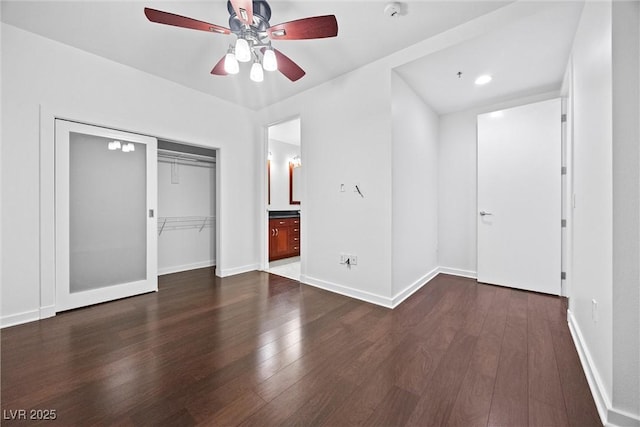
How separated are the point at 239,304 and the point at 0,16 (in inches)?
135

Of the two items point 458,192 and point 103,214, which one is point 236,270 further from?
point 458,192

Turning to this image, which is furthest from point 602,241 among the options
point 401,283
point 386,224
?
point 401,283

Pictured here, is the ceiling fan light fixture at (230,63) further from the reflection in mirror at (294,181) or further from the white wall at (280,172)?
the reflection in mirror at (294,181)

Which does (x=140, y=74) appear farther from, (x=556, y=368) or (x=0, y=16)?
(x=556, y=368)

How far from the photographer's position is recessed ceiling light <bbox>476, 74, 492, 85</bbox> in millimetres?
2869

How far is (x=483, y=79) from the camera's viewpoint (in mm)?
2934

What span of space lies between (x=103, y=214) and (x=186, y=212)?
157cm

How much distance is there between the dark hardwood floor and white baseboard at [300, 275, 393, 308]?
11 cm

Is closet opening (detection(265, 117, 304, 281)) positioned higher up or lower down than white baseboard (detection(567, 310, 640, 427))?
higher up

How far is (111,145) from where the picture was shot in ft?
9.80

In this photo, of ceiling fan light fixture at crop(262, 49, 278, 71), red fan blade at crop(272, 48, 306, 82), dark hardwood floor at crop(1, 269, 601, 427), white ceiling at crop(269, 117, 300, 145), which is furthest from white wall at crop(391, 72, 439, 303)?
white ceiling at crop(269, 117, 300, 145)

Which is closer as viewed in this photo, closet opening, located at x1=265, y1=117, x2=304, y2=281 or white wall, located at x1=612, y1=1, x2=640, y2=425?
white wall, located at x1=612, y1=1, x2=640, y2=425

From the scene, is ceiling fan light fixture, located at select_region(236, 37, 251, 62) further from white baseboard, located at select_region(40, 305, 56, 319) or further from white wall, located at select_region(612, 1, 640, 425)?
white baseboard, located at select_region(40, 305, 56, 319)

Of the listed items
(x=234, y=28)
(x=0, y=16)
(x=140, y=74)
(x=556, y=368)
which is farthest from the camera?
(x=140, y=74)
